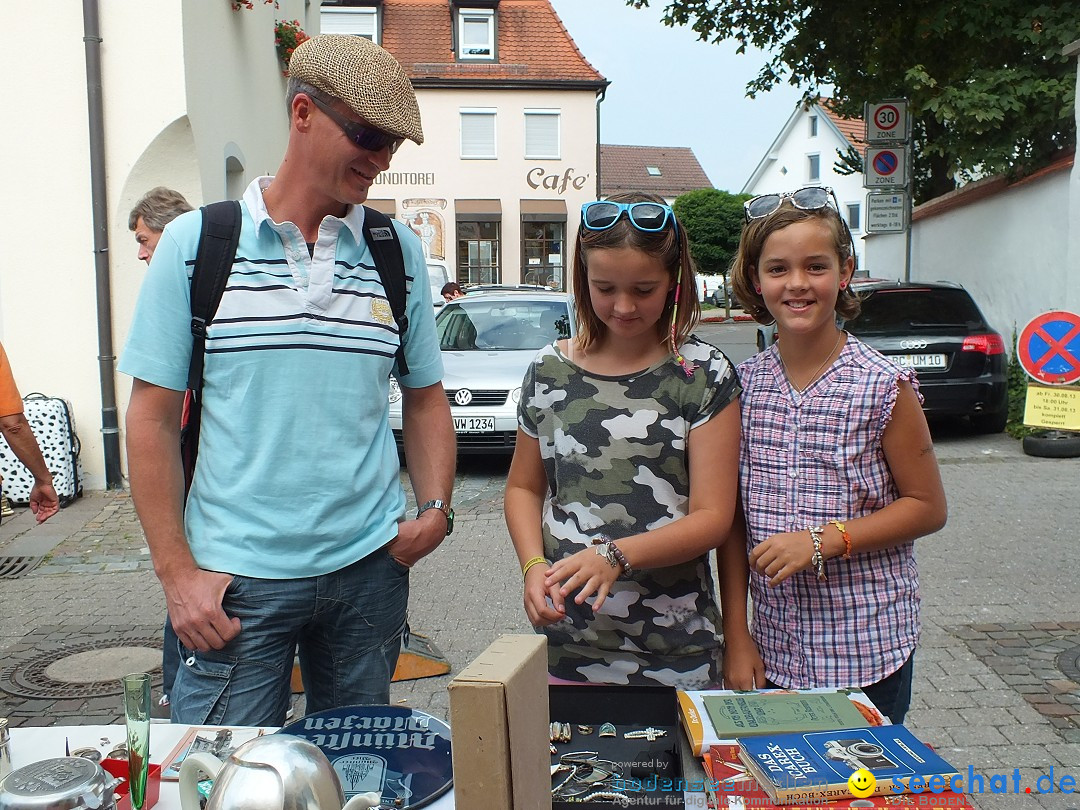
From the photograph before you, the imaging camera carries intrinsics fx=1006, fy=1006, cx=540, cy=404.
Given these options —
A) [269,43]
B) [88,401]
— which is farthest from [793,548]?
[269,43]

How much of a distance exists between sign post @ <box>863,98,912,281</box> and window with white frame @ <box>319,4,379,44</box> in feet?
87.3

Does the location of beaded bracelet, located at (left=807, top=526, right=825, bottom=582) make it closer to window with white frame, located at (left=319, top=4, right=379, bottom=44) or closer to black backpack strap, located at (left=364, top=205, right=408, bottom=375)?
black backpack strap, located at (left=364, top=205, right=408, bottom=375)

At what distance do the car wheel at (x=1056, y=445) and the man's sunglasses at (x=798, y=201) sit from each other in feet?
27.7

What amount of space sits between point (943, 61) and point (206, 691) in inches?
567

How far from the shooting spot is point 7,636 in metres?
5.29

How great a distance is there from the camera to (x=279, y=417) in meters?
2.00

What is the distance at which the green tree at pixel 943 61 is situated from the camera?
12.0 m

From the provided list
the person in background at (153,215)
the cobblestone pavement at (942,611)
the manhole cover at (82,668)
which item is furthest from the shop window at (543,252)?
the person in background at (153,215)

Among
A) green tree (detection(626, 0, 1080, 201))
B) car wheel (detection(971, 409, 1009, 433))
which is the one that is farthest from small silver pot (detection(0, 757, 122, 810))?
green tree (detection(626, 0, 1080, 201))

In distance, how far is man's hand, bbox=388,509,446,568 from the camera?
2197mm

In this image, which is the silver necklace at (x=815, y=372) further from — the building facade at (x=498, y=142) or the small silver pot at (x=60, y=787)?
the building facade at (x=498, y=142)

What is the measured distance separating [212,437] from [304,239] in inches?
17.7

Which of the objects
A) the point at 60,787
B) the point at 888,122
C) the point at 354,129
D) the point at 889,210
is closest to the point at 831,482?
the point at 354,129

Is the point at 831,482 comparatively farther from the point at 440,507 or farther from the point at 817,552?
the point at 440,507
